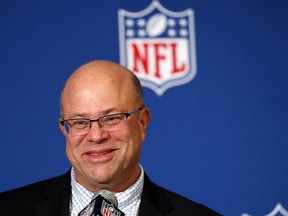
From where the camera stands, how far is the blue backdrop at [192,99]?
2.30 meters

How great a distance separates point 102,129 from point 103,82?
128 mm

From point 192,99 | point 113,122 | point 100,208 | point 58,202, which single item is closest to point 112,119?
point 113,122

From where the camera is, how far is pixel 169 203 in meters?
1.66

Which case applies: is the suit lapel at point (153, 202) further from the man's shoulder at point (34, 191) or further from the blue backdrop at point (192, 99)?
Result: the blue backdrop at point (192, 99)

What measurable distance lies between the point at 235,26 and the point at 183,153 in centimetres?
58

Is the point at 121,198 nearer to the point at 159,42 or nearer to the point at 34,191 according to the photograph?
the point at 34,191

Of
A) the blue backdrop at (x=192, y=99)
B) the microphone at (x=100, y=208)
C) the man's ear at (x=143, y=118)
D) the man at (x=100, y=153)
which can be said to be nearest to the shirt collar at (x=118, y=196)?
the man at (x=100, y=153)

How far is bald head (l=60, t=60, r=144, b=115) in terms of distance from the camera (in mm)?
1496

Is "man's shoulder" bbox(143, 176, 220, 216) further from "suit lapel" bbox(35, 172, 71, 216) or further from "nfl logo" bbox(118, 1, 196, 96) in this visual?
"nfl logo" bbox(118, 1, 196, 96)

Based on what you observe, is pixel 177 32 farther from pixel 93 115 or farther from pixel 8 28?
pixel 93 115

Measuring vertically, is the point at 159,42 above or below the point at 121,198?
above

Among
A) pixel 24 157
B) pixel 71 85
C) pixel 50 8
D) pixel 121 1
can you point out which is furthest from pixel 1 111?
pixel 71 85

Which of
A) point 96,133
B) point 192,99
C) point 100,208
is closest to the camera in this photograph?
point 100,208

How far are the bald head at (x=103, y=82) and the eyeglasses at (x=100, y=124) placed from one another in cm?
6
